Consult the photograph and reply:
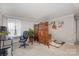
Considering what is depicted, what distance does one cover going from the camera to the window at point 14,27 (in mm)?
1659

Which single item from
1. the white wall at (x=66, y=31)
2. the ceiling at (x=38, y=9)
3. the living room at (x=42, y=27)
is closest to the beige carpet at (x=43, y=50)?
the living room at (x=42, y=27)

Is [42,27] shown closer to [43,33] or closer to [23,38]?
[43,33]

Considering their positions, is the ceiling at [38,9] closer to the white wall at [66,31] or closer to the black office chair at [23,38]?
the white wall at [66,31]

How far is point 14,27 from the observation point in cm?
167

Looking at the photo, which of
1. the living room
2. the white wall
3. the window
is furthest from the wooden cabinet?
the window

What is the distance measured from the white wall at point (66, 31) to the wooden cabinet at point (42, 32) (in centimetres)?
12

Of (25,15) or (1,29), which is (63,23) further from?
(1,29)

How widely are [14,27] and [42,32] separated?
1.50 feet

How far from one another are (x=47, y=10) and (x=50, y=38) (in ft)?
1.47

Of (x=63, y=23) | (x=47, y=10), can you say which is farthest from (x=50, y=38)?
(x=47, y=10)

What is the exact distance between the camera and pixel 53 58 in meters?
1.70

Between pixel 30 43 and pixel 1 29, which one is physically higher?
pixel 1 29

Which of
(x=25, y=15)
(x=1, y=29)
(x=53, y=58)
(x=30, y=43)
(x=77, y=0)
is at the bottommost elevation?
(x=53, y=58)

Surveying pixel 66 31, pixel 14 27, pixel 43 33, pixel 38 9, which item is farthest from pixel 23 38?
pixel 66 31
